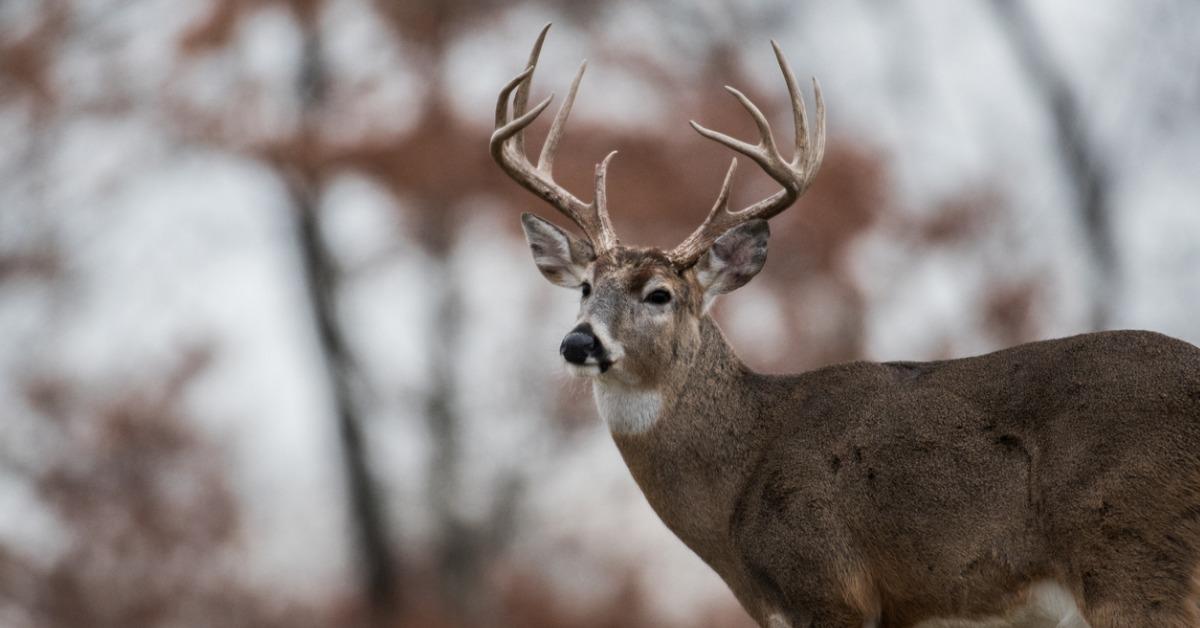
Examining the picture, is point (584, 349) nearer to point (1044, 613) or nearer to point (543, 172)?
point (543, 172)

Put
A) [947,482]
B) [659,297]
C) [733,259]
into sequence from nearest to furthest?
[947,482] < [659,297] < [733,259]

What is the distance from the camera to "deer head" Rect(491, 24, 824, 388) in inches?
275

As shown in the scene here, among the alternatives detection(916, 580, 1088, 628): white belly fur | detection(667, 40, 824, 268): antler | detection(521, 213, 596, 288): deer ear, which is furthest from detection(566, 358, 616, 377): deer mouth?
detection(916, 580, 1088, 628): white belly fur

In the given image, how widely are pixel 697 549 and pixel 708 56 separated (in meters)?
Result: 13.9

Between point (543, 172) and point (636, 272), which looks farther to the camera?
point (543, 172)

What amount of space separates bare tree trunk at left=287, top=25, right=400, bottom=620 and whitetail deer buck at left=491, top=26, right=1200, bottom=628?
11940 mm

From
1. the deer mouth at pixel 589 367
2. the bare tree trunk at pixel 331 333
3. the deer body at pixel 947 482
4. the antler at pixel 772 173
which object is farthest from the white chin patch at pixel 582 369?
the bare tree trunk at pixel 331 333

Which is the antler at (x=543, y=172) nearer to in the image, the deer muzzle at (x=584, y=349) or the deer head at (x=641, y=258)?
the deer head at (x=641, y=258)

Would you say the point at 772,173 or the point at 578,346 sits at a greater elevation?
the point at 772,173

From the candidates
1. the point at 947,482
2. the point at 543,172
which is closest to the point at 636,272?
the point at 543,172

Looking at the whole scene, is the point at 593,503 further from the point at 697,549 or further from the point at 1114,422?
the point at 1114,422

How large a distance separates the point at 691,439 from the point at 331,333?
13292 millimetres

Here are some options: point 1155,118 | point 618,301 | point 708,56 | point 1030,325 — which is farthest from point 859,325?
point 618,301

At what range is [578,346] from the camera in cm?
676
